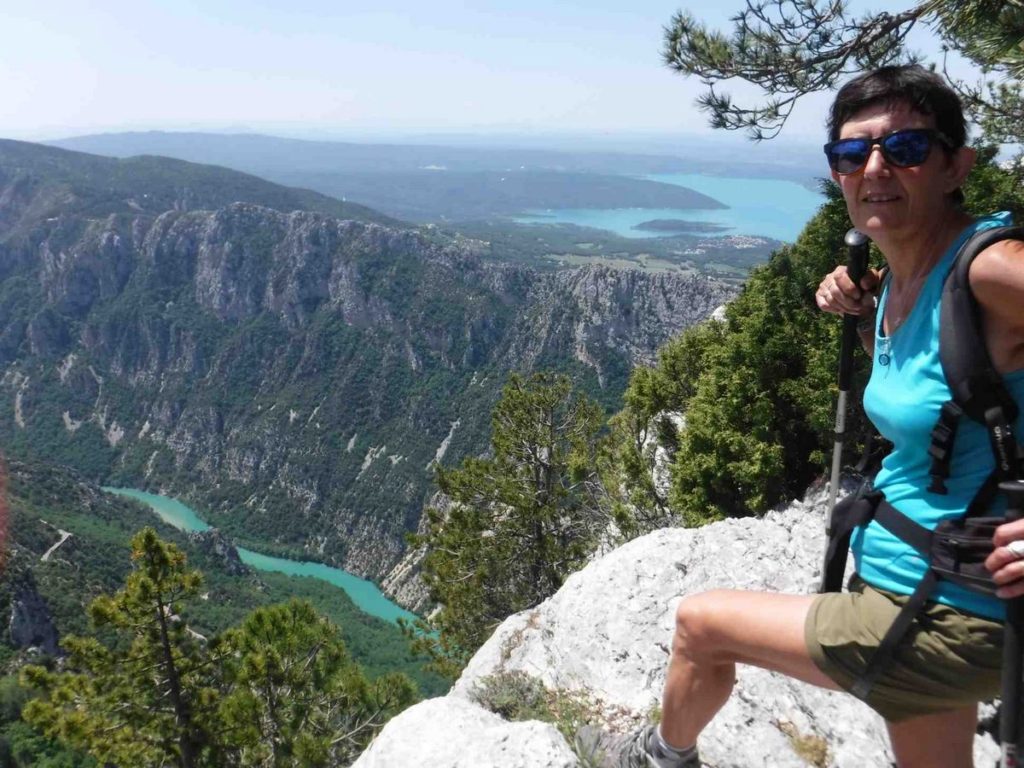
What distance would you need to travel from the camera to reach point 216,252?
19388 centimetres

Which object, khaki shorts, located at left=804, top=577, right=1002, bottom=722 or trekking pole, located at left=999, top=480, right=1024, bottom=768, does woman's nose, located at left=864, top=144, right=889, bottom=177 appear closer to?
trekking pole, located at left=999, top=480, right=1024, bottom=768

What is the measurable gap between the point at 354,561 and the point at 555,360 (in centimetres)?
5577

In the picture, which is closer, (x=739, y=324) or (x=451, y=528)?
(x=739, y=324)

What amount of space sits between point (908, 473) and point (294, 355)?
188806 mm

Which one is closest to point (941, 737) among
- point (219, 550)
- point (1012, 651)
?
point (1012, 651)

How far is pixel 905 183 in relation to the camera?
7.70 feet

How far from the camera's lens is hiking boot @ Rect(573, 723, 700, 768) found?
325 centimetres

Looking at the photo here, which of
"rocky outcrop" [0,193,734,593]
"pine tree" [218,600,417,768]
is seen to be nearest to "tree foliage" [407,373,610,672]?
"pine tree" [218,600,417,768]

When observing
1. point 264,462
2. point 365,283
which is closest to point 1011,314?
point 264,462

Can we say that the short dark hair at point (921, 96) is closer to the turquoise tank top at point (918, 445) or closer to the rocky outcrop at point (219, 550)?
the turquoise tank top at point (918, 445)

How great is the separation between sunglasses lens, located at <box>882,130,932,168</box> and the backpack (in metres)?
0.40

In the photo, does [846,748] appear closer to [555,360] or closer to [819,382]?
[819,382]

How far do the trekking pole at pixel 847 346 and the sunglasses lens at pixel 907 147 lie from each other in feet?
1.85

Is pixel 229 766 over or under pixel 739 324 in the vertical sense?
under
